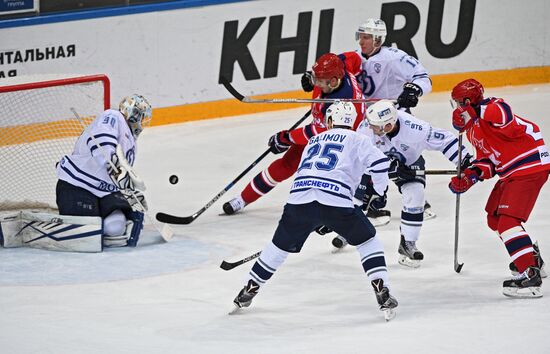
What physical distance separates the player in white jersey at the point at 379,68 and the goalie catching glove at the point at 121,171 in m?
1.34

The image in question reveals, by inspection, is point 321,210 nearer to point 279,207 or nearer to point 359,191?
point 359,191

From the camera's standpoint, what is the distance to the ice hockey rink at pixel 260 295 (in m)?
4.98

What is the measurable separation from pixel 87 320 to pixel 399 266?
5.79ft

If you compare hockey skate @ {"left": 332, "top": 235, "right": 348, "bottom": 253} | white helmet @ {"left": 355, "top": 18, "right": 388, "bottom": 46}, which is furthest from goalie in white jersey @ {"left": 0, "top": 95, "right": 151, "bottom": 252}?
white helmet @ {"left": 355, "top": 18, "right": 388, "bottom": 46}

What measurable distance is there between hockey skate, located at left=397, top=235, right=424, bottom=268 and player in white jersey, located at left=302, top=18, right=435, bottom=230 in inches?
36.0

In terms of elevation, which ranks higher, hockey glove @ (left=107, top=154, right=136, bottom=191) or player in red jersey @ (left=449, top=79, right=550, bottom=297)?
player in red jersey @ (left=449, top=79, right=550, bottom=297)

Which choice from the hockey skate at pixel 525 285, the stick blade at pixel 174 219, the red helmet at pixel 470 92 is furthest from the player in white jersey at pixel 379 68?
the hockey skate at pixel 525 285

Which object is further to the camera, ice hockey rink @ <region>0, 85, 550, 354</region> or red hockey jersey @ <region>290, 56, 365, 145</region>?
red hockey jersey @ <region>290, 56, 365, 145</region>

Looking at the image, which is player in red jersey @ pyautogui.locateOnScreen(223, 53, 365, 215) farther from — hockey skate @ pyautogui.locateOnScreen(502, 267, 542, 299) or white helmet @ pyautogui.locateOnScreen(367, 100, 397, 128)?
hockey skate @ pyautogui.locateOnScreen(502, 267, 542, 299)

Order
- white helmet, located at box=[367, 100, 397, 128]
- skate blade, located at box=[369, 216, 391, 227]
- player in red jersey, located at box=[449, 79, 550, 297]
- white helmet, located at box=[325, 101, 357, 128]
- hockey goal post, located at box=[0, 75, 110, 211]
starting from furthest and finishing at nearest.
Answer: skate blade, located at box=[369, 216, 391, 227], hockey goal post, located at box=[0, 75, 110, 211], white helmet, located at box=[367, 100, 397, 128], player in red jersey, located at box=[449, 79, 550, 297], white helmet, located at box=[325, 101, 357, 128]

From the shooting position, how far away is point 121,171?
6422mm

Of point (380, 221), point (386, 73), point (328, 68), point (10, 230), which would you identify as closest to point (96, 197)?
point (10, 230)

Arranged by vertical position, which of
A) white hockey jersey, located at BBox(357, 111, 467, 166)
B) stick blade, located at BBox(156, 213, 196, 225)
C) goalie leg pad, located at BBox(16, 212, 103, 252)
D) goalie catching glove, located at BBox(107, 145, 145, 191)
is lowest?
stick blade, located at BBox(156, 213, 196, 225)

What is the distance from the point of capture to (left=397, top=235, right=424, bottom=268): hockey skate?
20.4ft
